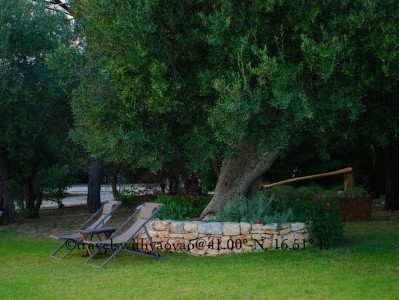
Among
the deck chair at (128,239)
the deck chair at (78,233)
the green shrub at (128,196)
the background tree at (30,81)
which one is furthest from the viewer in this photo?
the green shrub at (128,196)

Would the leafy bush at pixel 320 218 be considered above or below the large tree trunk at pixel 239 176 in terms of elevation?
below

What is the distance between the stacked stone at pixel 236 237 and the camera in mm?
10922

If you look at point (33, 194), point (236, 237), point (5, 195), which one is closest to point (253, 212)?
point (236, 237)

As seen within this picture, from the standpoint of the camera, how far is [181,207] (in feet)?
41.7

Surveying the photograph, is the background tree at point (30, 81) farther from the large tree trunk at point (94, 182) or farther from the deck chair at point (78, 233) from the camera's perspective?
the deck chair at point (78, 233)

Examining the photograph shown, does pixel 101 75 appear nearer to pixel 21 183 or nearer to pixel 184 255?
pixel 184 255

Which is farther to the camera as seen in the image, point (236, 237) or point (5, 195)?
point (5, 195)

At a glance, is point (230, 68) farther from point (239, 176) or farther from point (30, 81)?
A: point (30, 81)

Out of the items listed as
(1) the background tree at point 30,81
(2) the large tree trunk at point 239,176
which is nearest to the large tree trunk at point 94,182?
(1) the background tree at point 30,81

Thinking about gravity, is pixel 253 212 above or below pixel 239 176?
below

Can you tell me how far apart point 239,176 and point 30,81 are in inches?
245

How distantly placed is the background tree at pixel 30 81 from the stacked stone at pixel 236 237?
5.48 meters

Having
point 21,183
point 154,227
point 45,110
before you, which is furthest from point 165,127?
point 21,183

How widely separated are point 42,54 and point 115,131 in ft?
20.9
